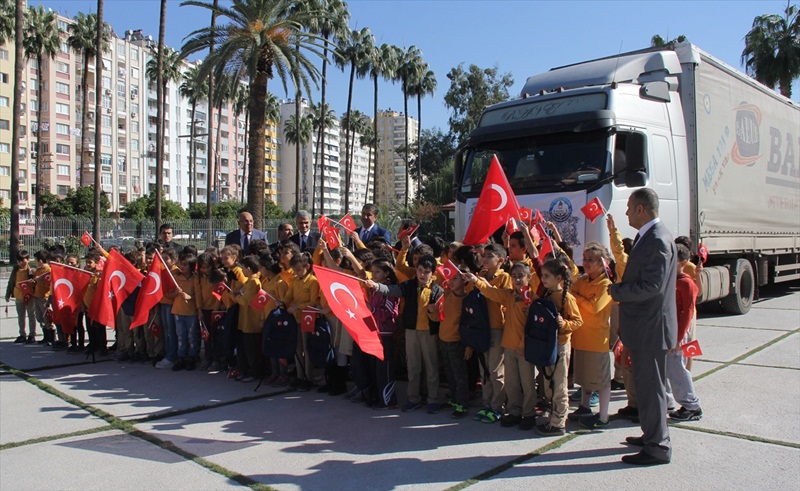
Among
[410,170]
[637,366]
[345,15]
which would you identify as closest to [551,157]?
[637,366]

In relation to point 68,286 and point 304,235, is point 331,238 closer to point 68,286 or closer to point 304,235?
point 304,235

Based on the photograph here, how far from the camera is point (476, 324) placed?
560 centimetres

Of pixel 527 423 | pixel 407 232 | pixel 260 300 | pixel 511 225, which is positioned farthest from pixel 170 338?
pixel 527 423

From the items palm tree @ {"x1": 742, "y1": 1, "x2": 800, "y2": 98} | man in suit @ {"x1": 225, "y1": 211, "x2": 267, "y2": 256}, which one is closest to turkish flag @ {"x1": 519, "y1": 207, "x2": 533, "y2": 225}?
man in suit @ {"x1": 225, "y1": 211, "x2": 267, "y2": 256}

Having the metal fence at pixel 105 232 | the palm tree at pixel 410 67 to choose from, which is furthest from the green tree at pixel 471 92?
the metal fence at pixel 105 232

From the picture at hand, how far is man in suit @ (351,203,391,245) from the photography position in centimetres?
871

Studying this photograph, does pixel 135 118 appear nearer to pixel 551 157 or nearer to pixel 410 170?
pixel 410 170

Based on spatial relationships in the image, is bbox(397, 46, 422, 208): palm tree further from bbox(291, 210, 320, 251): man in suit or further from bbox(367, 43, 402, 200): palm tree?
bbox(291, 210, 320, 251): man in suit

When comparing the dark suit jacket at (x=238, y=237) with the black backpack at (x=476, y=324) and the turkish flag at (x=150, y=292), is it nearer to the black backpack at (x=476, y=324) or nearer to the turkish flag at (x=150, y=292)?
the turkish flag at (x=150, y=292)

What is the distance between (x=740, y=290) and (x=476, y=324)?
8.75 meters

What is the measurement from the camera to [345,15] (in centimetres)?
4500

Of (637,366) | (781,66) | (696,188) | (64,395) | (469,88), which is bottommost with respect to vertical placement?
(64,395)

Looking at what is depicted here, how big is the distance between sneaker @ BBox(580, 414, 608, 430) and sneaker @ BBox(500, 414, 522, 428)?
21.7 inches

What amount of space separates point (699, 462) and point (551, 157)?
466 centimetres
